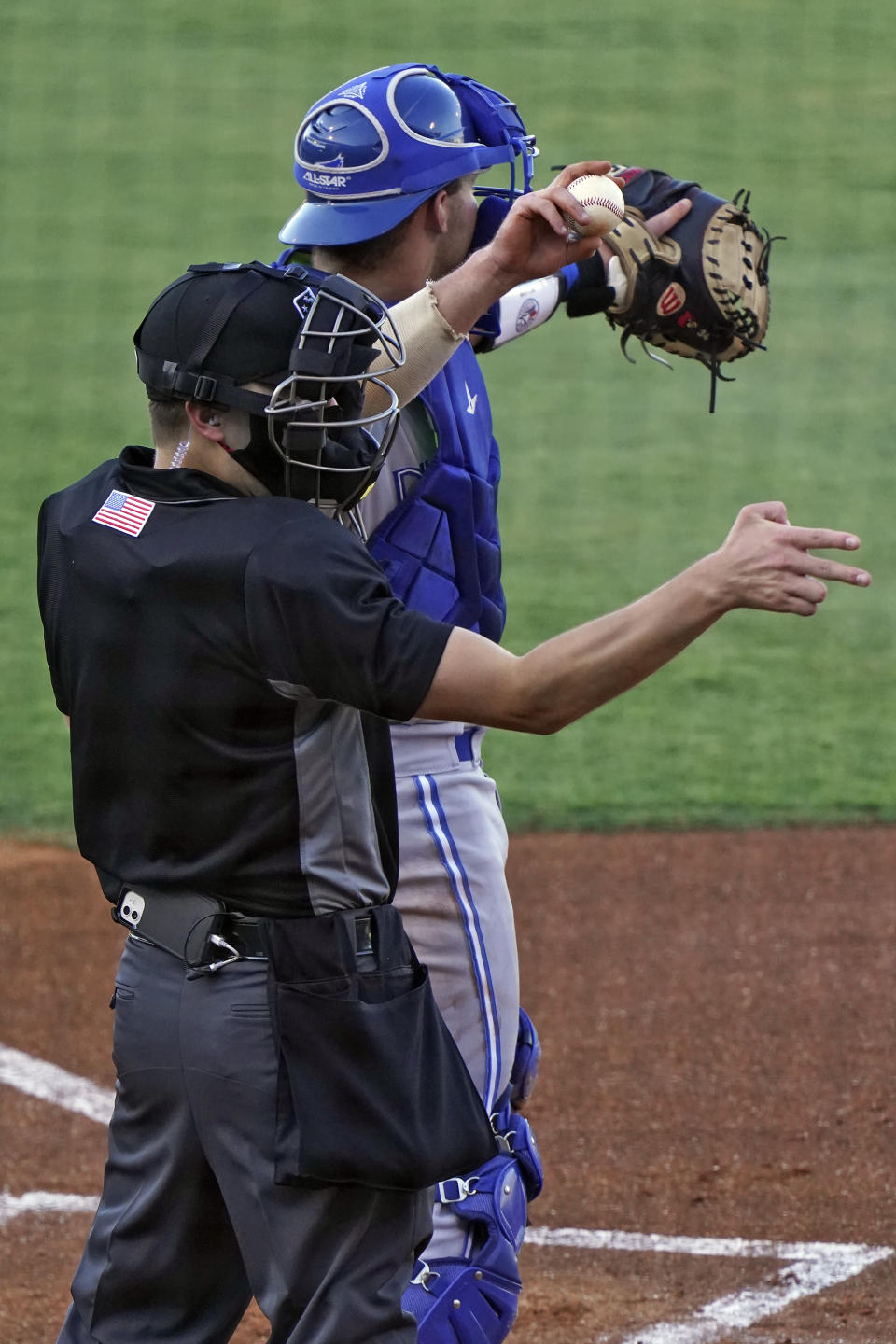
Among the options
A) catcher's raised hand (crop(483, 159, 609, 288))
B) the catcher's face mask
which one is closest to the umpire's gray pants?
the catcher's face mask

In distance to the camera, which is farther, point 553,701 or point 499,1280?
point 499,1280

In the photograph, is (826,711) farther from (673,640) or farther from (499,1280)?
(673,640)

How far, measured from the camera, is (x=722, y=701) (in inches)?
266

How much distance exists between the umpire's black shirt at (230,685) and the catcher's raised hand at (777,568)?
320mm

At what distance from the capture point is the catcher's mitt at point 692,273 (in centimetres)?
342

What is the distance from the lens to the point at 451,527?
2.88 meters

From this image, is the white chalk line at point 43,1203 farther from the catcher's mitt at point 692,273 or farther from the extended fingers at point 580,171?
→ the extended fingers at point 580,171

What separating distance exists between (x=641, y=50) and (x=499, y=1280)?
1234cm

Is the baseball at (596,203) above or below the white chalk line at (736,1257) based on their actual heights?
above

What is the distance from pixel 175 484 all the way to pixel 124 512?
7 centimetres

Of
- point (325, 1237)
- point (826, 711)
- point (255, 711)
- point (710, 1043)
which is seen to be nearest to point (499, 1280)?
point (325, 1237)

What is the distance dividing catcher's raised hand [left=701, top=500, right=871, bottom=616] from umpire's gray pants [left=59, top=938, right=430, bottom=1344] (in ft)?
2.42

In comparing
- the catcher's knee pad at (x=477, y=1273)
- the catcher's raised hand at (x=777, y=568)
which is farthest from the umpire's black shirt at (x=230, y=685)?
the catcher's knee pad at (x=477, y=1273)

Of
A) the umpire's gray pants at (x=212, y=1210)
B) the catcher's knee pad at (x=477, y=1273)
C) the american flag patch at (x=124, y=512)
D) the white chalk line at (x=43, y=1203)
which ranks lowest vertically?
the white chalk line at (x=43, y=1203)
